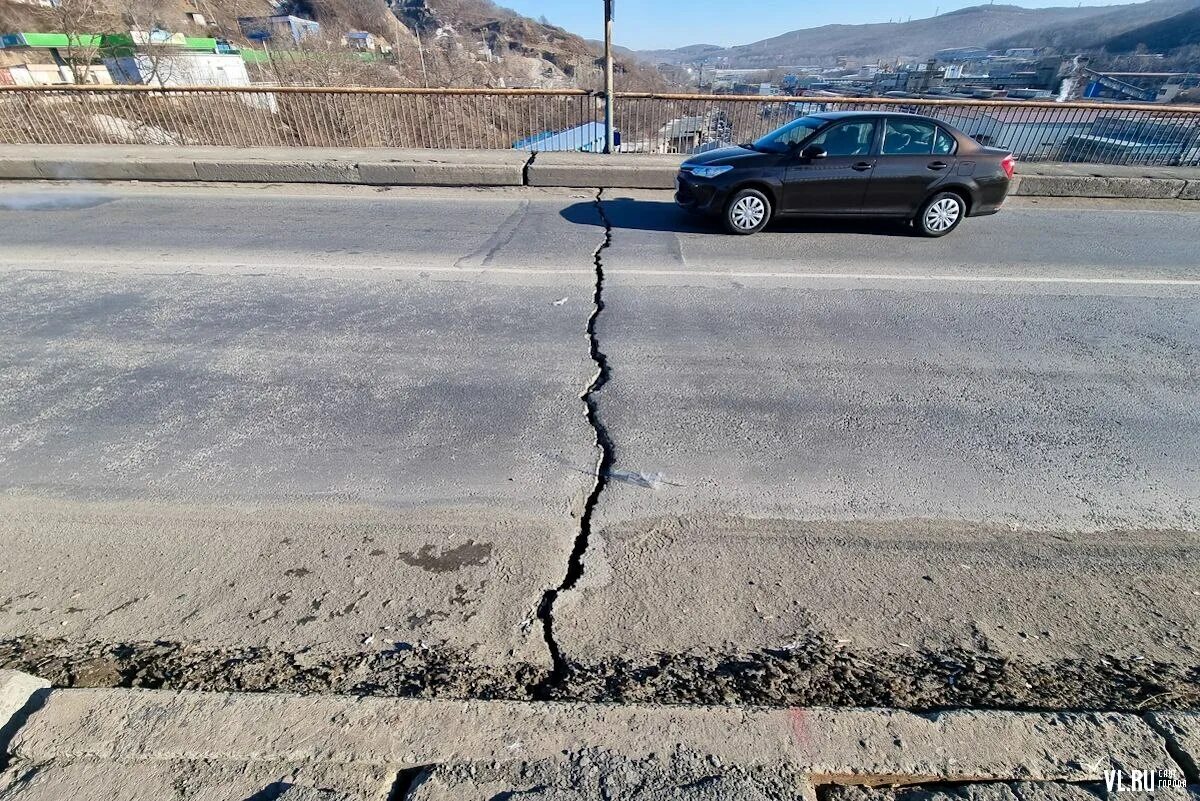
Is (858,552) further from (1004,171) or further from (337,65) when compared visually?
(337,65)

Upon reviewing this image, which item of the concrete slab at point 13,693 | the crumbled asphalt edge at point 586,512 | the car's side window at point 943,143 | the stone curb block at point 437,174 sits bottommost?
the crumbled asphalt edge at point 586,512

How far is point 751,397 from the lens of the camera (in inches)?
165

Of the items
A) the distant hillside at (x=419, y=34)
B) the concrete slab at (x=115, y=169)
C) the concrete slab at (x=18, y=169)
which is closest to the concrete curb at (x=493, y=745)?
the concrete slab at (x=115, y=169)

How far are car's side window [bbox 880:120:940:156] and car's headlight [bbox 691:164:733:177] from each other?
212 centimetres

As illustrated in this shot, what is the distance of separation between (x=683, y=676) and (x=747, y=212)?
22.7ft

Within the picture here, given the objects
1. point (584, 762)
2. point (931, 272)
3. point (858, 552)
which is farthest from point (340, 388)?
point (931, 272)

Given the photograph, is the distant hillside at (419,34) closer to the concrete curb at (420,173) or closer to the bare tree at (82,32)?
the bare tree at (82,32)

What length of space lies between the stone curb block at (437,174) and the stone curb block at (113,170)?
3280 millimetres

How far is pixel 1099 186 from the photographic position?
10367mm

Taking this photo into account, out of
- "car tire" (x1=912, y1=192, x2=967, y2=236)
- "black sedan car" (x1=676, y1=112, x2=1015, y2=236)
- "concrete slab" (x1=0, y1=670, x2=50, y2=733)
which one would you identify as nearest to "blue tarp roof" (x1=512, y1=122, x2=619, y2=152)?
"black sedan car" (x1=676, y1=112, x2=1015, y2=236)

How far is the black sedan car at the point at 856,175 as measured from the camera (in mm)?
7613

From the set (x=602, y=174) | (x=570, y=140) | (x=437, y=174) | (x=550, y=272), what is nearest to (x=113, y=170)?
(x=437, y=174)

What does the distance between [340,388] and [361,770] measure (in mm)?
2948

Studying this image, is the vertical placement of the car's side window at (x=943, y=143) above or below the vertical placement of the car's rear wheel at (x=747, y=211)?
above
